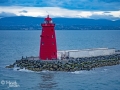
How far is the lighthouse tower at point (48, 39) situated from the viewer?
123 feet

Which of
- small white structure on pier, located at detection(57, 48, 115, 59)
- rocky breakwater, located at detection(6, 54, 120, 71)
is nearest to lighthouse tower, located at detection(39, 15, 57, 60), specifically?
rocky breakwater, located at detection(6, 54, 120, 71)

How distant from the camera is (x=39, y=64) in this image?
36500mm

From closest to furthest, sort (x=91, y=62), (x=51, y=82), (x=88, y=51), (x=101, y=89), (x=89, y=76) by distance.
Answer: (x=101, y=89) → (x=51, y=82) → (x=89, y=76) → (x=91, y=62) → (x=88, y=51)

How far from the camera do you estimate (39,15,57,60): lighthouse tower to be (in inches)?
1473

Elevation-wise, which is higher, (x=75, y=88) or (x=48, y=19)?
(x=48, y=19)

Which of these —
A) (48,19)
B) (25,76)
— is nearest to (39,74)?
(25,76)

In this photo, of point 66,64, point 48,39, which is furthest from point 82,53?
point 48,39

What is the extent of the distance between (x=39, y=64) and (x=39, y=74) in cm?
245

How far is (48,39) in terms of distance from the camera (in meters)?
37.5

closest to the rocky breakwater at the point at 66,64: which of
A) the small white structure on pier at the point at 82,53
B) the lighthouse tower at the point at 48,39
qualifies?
the lighthouse tower at the point at 48,39

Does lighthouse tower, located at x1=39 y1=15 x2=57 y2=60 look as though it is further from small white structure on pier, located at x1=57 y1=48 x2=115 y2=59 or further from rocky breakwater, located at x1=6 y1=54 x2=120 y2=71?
small white structure on pier, located at x1=57 y1=48 x2=115 y2=59

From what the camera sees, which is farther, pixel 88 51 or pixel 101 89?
pixel 88 51

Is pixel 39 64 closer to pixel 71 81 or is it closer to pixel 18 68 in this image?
pixel 18 68

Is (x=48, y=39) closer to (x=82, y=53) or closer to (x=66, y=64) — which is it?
(x=66, y=64)
